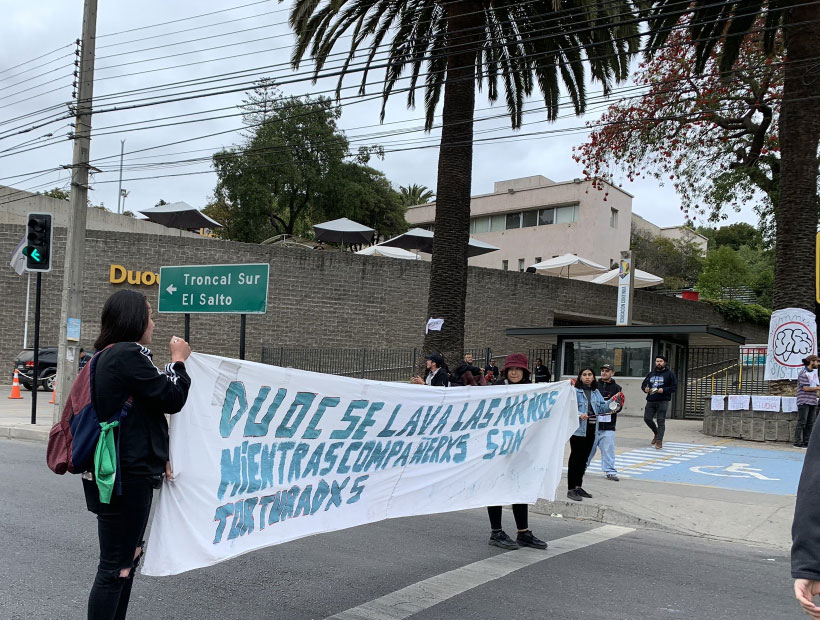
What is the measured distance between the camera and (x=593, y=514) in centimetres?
852

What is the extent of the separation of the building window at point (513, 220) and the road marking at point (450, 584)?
41.7m

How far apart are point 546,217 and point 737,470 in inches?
1396

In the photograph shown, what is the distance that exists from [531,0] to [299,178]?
2302cm

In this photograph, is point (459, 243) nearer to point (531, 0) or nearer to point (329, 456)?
point (531, 0)

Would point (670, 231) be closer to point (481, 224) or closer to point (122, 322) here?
point (481, 224)

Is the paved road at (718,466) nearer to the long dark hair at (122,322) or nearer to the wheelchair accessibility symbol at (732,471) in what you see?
the wheelchair accessibility symbol at (732,471)

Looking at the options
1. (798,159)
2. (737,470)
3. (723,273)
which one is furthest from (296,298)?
(723,273)

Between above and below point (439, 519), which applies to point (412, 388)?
above

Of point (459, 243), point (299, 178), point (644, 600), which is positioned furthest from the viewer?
point (299, 178)

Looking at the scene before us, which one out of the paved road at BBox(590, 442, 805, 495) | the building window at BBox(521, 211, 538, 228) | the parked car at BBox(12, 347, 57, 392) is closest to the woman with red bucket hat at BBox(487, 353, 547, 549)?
the paved road at BBox(590, 442, 805, 495)

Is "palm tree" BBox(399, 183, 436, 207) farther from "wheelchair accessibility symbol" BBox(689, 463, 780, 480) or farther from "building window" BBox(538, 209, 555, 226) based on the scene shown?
"wheelchair accessibility symbol" BBox(689, 463, 780, 480)

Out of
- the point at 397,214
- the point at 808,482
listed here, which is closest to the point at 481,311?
the point at 397,214

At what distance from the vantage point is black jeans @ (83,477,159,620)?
3.39 meters

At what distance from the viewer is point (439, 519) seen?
780 centimetres
